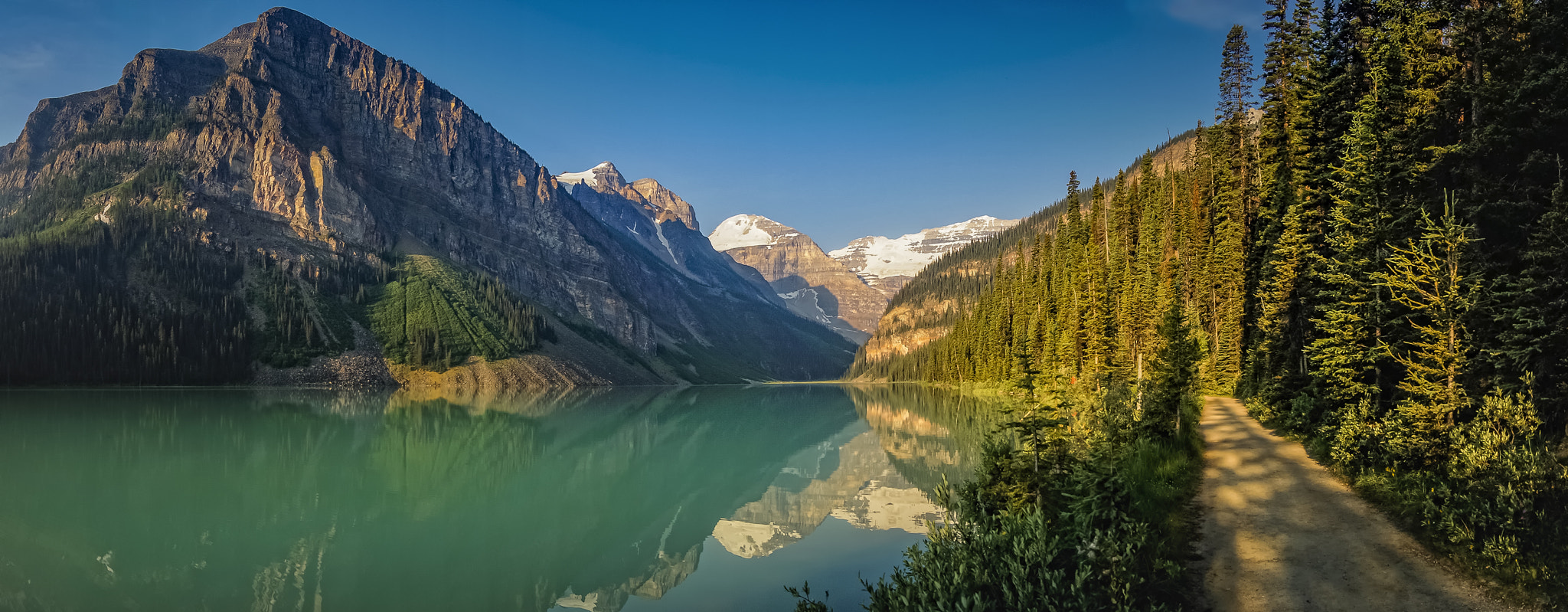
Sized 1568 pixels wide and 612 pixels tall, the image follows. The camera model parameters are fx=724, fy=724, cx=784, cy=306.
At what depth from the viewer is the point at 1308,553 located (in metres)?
12.4

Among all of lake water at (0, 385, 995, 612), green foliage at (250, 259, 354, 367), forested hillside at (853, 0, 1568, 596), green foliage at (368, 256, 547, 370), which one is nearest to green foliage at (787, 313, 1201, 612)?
forested hillside at (853, 0, 1568, 596)

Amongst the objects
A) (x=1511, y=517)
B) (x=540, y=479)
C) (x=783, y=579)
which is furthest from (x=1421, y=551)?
(x=540, y=479)

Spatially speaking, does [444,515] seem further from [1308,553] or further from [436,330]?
[436,330]

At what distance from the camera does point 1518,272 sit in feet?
51.2

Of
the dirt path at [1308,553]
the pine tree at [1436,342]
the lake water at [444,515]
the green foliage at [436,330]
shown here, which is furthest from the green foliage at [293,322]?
the pine tree at [1436,342]

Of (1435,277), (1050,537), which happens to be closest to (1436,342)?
(1435,277)

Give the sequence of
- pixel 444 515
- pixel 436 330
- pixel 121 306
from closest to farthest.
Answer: pixel 444 515 → pixel 121 306 → pixel 436 330

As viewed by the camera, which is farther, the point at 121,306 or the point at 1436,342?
the point at 121,306

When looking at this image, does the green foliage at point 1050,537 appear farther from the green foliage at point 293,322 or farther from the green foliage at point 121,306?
the green foliage at point 293,322

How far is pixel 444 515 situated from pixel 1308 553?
25443 millimetres

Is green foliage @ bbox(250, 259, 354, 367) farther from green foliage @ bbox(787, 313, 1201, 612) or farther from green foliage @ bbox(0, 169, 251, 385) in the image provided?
green foliage @ bbox(787, 313, 1201, 612)

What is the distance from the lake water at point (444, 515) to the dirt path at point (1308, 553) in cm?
794

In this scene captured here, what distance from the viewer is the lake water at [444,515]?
687 inches

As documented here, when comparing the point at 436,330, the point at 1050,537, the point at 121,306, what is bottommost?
the point at 1050,537
